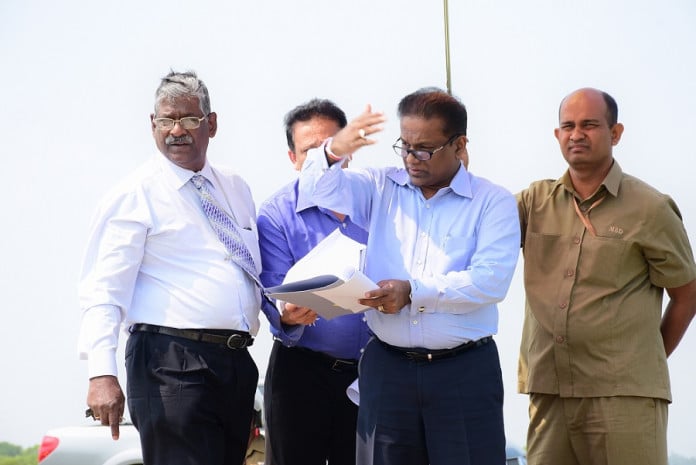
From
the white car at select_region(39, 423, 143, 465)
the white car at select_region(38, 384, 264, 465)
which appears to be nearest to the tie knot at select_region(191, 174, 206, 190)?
the white car at select_region(38, 384, 264, 465)

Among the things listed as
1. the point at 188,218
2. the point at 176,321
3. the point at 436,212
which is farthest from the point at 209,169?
the point at 436,212

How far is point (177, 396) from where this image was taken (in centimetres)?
337

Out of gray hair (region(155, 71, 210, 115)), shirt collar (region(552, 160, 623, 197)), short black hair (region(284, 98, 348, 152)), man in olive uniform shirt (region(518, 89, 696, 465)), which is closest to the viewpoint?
gray hair (region(155, 71, 210, 115))

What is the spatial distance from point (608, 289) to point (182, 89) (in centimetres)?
180

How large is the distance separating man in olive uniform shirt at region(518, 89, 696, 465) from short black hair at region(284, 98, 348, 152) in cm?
91

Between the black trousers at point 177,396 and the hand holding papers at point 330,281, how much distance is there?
0.38 m

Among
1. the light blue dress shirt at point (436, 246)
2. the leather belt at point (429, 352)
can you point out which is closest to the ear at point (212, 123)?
the light blue dress shirt at point (436, 246)

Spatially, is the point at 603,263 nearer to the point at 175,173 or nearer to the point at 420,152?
the point at 420,152

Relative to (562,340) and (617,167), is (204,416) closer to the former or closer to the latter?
(562,340)

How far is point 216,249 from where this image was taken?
11.7 feet

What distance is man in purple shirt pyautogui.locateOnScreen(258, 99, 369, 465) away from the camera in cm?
383

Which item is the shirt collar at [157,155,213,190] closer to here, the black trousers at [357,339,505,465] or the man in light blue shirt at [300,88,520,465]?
the man in light blue shirt at [300,88,520,465]

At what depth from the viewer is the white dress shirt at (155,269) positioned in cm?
337

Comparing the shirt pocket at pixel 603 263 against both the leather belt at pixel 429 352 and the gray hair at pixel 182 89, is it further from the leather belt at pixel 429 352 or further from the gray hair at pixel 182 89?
the gray hair at pixel 182 89
